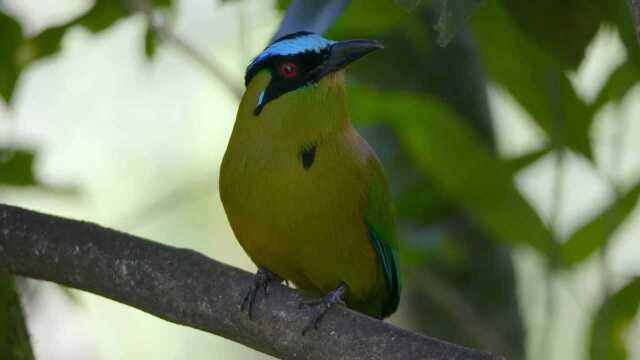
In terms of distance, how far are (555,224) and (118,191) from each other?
3587 mm

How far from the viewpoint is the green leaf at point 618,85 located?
11.1 feet

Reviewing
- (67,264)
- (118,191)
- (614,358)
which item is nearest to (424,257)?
(614,358)

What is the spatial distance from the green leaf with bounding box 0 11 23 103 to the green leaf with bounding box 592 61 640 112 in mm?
1574

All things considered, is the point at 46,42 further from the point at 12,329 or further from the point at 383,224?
the point at 383,224

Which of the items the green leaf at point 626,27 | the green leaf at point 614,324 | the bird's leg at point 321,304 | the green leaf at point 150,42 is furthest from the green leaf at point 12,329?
the green leaf at point 626,27

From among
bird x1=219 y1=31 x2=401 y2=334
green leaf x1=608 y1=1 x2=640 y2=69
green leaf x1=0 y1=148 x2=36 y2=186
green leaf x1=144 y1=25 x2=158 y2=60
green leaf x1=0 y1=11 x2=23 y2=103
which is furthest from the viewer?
green leaf x1=0 y1=148 x2=36 y2=186

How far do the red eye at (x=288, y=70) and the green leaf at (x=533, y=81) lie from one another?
0.49 m

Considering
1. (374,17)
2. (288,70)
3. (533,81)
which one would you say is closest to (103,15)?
(288,70)

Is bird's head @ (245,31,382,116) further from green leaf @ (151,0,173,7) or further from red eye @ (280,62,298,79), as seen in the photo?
green leaf @ (151,0,173,7)

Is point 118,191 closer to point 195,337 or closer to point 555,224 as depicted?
point 195,337

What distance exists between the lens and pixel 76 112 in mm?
7043

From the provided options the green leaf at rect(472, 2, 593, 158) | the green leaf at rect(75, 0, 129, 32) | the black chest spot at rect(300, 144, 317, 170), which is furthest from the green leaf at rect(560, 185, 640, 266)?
the green leaf at rect(75, 0, 129, 32)

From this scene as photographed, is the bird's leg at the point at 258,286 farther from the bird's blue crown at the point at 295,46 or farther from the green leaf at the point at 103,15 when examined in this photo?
the green leaf at the point at 103,15

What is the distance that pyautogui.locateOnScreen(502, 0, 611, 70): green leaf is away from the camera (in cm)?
297
